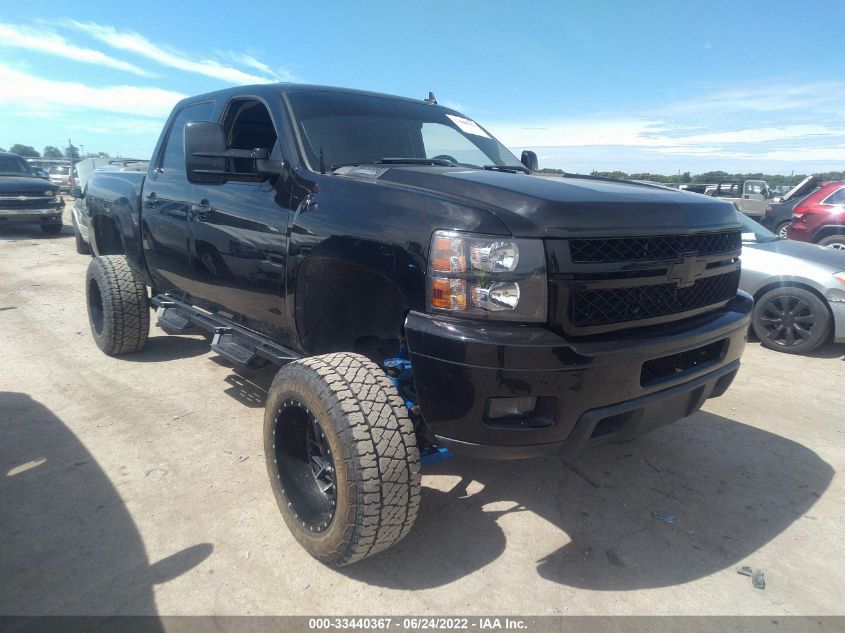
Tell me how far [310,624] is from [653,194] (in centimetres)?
221

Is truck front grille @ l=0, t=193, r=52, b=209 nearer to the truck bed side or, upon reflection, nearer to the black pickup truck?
the truck bed side

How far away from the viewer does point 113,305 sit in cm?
451

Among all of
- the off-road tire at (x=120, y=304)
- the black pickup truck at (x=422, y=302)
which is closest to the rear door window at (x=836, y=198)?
the black pickup truck at (x=422, y=302)

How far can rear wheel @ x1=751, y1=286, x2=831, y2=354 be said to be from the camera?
5.55 m

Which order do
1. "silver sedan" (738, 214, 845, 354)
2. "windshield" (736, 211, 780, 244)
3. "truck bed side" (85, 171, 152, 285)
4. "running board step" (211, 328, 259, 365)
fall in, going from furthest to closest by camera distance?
"windshield" (736, 211, 780, 244), "silver sedan" (738, 214, 845, 354), "truck bed side" (85, 171, 152, 285), "running board step" (211, 328, 259, 365)

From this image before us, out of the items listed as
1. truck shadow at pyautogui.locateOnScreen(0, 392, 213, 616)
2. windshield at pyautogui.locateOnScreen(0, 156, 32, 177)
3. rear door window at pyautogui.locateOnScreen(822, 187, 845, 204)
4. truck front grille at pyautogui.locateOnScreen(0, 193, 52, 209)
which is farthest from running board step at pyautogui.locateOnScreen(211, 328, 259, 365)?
windshield at pyautogui.locateOnScreen(0, 156, 32, 177)

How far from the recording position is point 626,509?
2846 millimetres

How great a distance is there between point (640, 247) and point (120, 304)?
4.04m

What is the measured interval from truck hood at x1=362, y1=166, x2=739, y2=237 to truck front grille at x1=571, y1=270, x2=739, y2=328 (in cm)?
22

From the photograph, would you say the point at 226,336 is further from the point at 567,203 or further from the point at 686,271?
the point at 686,271

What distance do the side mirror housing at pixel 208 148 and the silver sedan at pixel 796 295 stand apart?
4.81 m

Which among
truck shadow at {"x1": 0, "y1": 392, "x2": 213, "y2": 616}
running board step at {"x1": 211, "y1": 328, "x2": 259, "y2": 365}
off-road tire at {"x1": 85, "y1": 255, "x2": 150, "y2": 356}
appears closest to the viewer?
truck shadow at {"x1": 0, "y1": 392, "x2": 213, "y2": 616}

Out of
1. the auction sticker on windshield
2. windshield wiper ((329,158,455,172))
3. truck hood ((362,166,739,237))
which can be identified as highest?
the auction sticker on windshield

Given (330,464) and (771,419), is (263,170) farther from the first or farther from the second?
(771,419)
